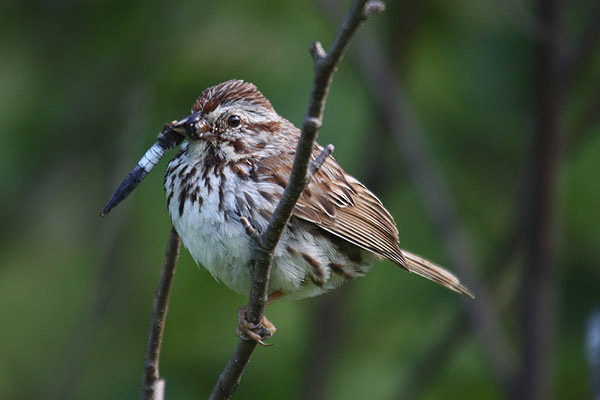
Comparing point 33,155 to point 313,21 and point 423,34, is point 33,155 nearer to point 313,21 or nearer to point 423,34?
point 313,21

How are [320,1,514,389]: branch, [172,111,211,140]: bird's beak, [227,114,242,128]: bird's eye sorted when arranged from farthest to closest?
[320,1,514,389]: branch < [227,114,242,128]: bird's eye < [172,111,211,140]: bird's beak

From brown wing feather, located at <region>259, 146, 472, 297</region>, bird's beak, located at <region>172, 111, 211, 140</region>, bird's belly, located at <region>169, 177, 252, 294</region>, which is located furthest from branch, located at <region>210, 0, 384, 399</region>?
bird's beak, located at <region>172, 111, 211, 140</region>

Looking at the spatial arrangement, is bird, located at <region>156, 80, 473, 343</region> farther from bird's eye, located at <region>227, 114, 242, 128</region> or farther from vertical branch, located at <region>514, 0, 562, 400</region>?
vertical branch, located at <region>514, 0, 562, 400</region>

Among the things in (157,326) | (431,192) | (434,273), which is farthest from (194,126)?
(431,192)

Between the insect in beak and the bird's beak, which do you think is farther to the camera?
the bird's beak

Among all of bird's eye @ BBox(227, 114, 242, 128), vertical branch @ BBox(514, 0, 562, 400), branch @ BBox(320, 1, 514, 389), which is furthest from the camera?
branch @ BBox(320, 1, 514, 389)

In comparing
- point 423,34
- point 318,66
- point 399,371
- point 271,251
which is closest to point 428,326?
point 399,371

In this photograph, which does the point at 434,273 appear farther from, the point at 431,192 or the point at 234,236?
the point at 234,236
